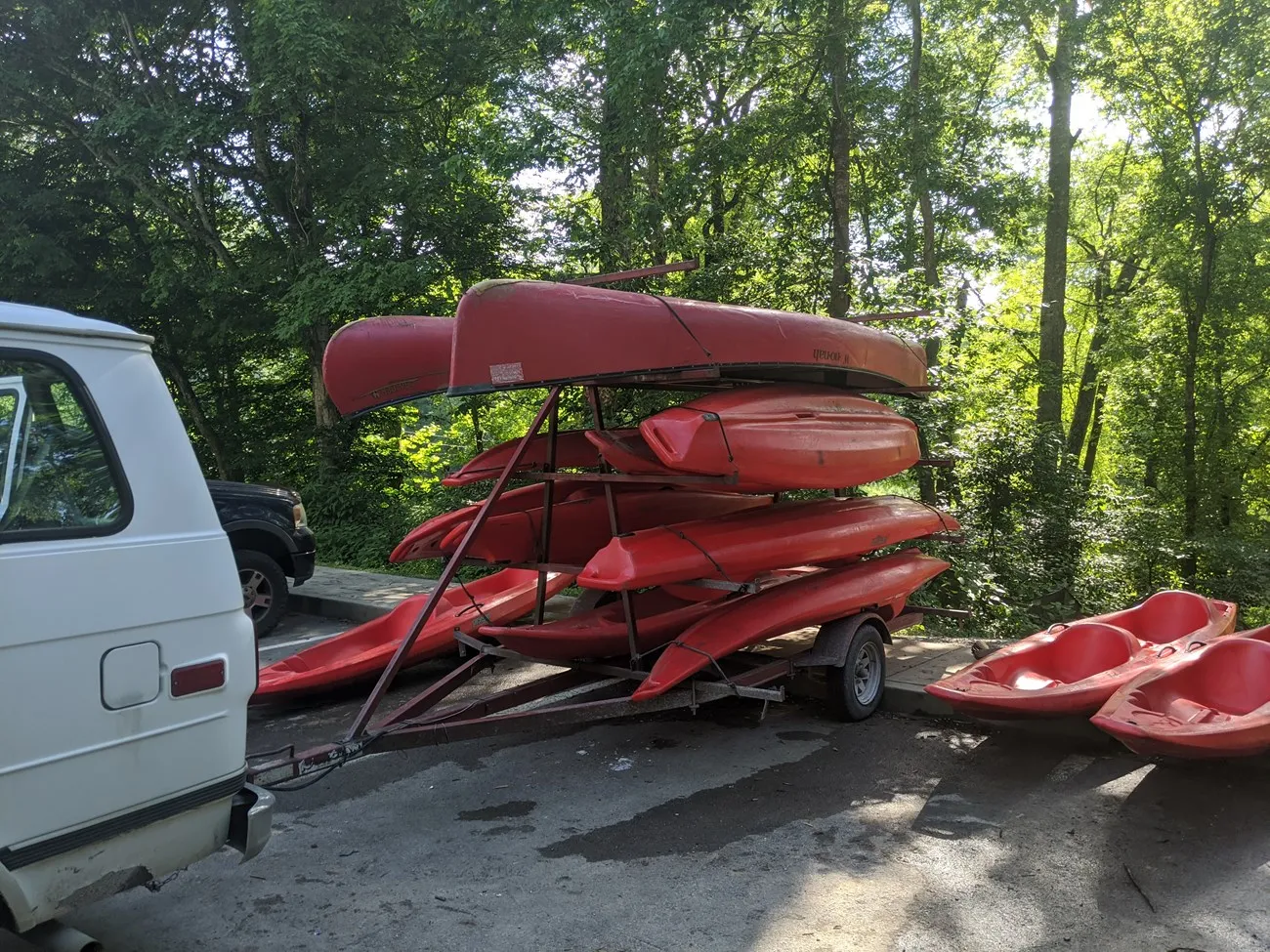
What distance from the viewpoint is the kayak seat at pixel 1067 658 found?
18.8ft

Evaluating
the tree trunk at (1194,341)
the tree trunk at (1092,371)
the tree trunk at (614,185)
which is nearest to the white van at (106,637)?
the tree trunk at (614,185)

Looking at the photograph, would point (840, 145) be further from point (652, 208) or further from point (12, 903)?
point (12, 903)

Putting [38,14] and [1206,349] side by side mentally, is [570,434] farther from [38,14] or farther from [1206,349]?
[1206,349]

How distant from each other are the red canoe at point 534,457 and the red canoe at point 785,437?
1061 mm

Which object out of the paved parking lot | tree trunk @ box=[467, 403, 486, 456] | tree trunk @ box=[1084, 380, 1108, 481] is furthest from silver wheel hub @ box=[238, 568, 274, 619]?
tree trunk @ box=[1084, 380, 1108, 481]

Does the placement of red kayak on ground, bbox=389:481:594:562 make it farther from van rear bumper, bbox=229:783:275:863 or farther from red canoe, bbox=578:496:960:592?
van rear bumper, bbox=229:783:275:863

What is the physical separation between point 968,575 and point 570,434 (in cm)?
566

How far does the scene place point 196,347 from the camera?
1742 centimetres

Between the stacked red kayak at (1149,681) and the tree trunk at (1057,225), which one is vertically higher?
the tree trunk at (1057,225)

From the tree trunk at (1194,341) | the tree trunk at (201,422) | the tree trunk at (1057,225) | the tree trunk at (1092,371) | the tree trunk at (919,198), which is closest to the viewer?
the tree trunk at (919,198)

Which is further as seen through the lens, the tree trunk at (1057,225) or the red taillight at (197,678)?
the tree trunk at (1057,225)

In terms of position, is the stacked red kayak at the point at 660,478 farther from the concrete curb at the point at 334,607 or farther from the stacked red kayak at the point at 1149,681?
the concrete curb at the point at 334,607

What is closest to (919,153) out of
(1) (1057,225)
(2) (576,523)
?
(1) (1057,225)

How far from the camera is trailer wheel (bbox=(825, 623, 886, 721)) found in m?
5.73
